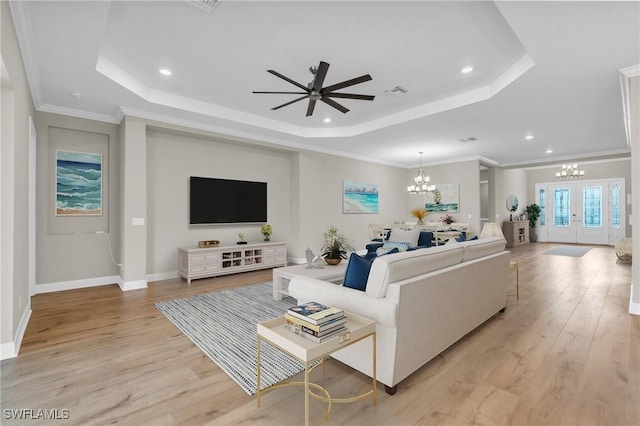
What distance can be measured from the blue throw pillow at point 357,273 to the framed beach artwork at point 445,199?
668cm

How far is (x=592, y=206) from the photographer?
10438 millimetres

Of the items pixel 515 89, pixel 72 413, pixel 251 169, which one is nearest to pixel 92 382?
pixel 72 413

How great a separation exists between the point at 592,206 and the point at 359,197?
8.59 metres

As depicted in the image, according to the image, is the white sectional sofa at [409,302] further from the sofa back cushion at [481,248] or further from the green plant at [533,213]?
the green plant at [533,213]

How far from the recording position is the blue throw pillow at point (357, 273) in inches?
89.0

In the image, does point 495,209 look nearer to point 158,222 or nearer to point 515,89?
point 515,89

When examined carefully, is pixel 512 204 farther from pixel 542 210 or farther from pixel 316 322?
pixel 316 322

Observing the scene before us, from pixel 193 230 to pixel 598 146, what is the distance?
8.92m

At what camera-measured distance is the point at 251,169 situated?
6402 millimetres

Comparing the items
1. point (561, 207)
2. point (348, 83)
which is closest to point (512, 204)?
point (561, 207)

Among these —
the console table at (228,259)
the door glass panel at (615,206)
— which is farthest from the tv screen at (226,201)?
the door glass panel at (615,206)

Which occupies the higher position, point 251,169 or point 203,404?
point 251,169

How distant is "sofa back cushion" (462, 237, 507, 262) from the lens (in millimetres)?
2811

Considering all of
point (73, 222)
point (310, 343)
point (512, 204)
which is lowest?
point (310, 343)
